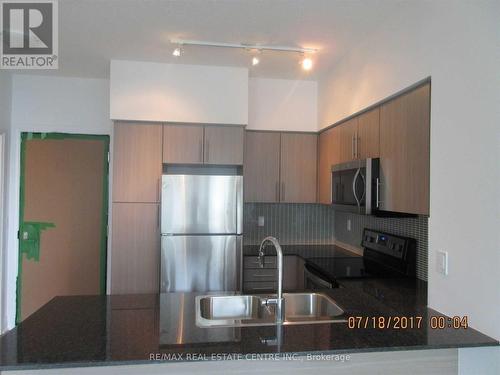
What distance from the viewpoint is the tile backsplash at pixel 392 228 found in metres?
2.32

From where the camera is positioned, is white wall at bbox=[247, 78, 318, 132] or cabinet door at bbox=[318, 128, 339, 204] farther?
white wall at bbox=[247, 78, 318, 132]

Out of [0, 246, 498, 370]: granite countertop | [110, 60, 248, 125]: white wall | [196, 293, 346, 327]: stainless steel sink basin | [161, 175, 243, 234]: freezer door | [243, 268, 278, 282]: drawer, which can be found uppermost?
[110, 60, 248, 125]: white wall

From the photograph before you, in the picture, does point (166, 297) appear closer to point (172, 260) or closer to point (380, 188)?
point (172, 260)

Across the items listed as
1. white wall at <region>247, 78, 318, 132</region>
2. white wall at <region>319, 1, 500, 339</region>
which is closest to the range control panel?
white wall at <region>319, 1, 500, 339</region>

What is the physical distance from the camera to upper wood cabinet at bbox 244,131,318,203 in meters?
3.42

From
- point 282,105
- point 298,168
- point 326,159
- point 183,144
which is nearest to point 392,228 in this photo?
point 326,159

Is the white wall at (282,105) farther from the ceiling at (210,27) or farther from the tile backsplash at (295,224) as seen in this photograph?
the tile backsplash at (295,224)

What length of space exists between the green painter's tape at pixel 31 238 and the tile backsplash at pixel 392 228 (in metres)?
2.97

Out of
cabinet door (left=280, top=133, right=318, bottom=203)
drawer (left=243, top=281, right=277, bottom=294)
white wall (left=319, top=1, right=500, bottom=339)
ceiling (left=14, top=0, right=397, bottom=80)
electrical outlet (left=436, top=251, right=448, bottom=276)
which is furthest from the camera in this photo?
cabinet door (left=280, top=133, right=318, bottom=203)

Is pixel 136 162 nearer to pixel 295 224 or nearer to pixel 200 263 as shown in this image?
pixel 200 263

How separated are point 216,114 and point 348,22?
4.27 ft

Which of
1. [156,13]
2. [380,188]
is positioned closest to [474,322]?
[380,188]

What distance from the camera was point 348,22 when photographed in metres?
2.25

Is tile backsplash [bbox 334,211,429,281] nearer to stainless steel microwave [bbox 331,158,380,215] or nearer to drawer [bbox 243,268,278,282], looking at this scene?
stainless steel microwave [bbox 331,158,380,215]
